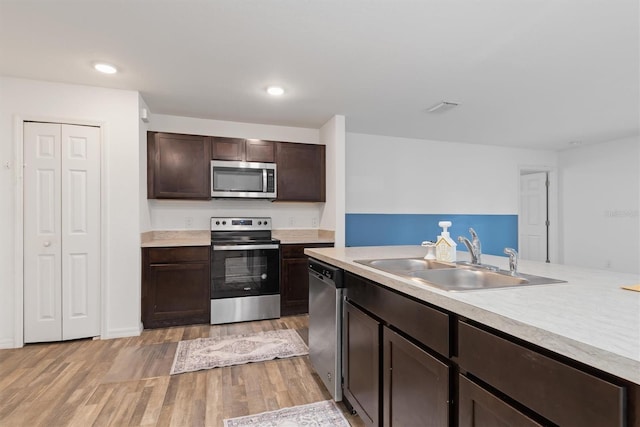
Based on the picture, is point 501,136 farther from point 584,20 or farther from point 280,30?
point 280,30

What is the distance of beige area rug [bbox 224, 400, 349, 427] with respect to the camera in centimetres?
176

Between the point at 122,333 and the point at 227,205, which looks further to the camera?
Answer: the point at 227,205

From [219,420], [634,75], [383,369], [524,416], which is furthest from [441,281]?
[634,75]

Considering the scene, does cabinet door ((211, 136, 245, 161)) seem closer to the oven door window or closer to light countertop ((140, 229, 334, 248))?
light countertop ((140, 229, 334, 248))

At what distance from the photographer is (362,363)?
1.63 meters

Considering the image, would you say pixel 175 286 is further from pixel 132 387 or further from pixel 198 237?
pixel 132 387

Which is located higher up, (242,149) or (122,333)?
(242,149)

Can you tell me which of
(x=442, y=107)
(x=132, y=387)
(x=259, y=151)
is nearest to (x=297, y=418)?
(x=132, y=387)

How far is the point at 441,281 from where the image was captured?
5.39 feet

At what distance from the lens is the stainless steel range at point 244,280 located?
11.3 ft

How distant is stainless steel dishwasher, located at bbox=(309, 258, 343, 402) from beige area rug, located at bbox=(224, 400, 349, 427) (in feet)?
0.32

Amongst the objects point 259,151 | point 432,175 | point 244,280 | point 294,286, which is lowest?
point 294,286

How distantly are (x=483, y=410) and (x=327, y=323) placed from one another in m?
1.16

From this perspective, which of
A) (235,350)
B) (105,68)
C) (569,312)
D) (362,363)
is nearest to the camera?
(569,312)
